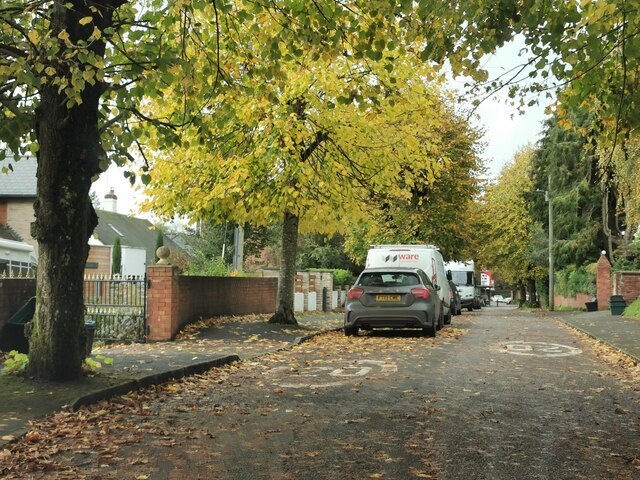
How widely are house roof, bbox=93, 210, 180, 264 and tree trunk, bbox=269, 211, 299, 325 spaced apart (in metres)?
37.9

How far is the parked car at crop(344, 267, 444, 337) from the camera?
17.3 m

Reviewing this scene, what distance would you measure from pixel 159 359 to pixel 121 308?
449 cm

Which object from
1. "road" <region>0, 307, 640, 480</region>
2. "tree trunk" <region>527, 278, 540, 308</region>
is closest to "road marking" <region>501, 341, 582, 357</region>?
"road" <region>0, 307, 640, 480</region>

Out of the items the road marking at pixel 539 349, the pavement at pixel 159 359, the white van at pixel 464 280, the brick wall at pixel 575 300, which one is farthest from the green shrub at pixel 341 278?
the road marking at pixel 539 349

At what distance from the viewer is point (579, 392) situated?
29.6 ft

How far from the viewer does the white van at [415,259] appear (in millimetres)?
23844

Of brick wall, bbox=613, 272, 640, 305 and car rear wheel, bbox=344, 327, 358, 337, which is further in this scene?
brick wall, bbox=613, 272, 640, 305

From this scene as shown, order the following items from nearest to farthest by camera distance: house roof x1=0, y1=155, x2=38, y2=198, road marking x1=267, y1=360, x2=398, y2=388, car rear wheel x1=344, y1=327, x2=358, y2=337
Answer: road marking x1=267, y1=360, x2=398, y2=388 < car rear wheel x1=344, y1=327, x2=358, y2=337 < house roof x1=0, y1=155, x2=38, y2=198

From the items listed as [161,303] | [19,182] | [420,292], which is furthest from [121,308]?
[19,182]

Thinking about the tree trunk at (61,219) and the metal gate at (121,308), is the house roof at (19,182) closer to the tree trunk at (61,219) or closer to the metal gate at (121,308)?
the metal gate at (121,308)

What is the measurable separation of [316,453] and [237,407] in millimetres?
2301

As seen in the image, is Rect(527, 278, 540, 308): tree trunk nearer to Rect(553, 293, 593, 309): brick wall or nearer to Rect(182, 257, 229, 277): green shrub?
Rect(553, 293, 593, 309): brick wall

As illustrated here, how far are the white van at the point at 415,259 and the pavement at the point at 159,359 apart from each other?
150 inches

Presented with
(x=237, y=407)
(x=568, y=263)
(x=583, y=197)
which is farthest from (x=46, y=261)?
(x=568, y=263)
